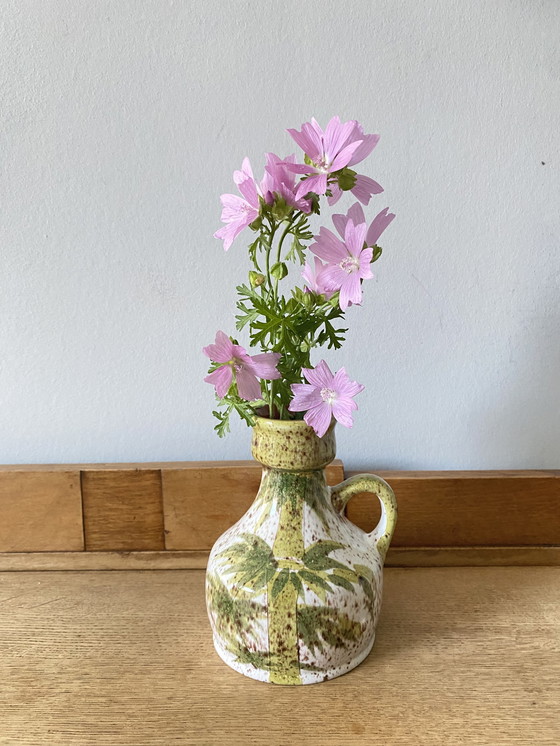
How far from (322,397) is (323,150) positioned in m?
0.19

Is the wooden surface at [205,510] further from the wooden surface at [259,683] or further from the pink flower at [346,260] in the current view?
the pink flower at [346,260]

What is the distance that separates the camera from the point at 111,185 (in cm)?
74

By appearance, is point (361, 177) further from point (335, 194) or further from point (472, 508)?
point (472, 508)

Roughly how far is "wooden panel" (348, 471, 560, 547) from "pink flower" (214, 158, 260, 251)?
361 mm

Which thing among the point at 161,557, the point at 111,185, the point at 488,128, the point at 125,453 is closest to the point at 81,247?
the point at 111,185

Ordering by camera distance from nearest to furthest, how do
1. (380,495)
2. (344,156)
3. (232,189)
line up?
(344,156) → (380,495) → (232,189)

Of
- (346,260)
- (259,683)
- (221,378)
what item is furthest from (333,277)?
(259,683)

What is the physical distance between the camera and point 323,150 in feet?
1.66

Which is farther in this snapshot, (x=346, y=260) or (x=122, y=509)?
(x=122, y=509)

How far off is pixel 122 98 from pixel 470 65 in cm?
38

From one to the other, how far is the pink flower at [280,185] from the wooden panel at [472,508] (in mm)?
362

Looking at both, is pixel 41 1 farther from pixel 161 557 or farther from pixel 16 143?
pixel 161 557

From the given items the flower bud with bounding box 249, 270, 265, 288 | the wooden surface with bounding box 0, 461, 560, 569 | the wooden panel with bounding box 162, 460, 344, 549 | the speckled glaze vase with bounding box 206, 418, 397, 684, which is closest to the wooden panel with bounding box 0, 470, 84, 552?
the wooden surface with bounding box 0, 461, 560, 569

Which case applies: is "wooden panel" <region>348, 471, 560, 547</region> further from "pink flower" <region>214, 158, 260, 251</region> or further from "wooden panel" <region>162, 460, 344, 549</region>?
"pink flower" <region>214, 158, 260, 251</region>
